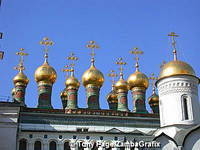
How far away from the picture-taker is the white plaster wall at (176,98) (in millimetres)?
22406

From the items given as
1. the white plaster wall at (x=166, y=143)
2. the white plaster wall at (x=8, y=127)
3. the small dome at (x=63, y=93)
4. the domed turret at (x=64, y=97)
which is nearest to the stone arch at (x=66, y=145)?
the white plaster wall at (x=8, y=127)

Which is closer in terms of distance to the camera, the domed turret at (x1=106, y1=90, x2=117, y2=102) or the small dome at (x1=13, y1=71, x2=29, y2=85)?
the small dome at (x1=13, y1=71, x2=29, y2=85)

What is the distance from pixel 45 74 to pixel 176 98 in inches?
433

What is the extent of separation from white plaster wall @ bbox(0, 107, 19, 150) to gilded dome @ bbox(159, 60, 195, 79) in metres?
8.79

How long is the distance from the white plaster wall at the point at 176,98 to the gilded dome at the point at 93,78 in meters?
7.39

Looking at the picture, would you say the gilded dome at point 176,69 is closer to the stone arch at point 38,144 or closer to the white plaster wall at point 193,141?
the white plaster wall at point 193,141

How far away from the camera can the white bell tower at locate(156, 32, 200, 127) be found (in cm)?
2241

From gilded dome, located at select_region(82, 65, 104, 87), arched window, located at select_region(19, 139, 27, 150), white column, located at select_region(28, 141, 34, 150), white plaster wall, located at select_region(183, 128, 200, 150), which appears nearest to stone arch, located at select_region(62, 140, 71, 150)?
white column, located at select_region(28, 141, 34, 150)

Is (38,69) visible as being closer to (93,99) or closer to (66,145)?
(93,99)

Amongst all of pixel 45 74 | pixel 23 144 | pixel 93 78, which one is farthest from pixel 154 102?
pixel 23 144

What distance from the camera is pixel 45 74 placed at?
30.0 meters

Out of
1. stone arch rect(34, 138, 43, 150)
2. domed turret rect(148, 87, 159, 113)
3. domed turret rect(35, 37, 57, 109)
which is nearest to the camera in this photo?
stone arch rect(34, 138, 43, 150)

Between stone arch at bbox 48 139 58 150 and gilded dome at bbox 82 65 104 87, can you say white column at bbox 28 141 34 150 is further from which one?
gilded dome at bbox 82 65 104 87

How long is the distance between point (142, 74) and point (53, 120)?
28.7 ft
